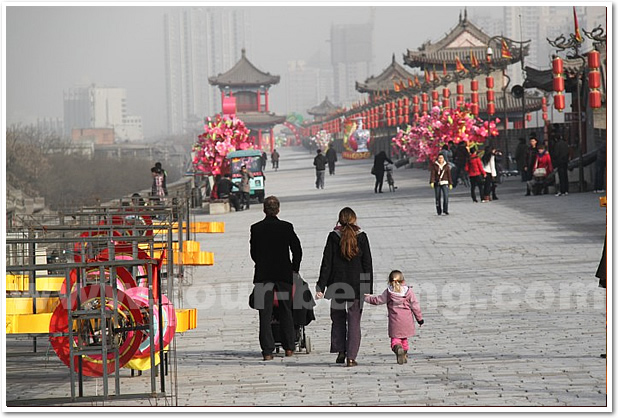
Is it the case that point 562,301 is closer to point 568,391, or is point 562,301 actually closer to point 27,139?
point 568,391

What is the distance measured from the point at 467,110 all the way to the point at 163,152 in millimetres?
95145

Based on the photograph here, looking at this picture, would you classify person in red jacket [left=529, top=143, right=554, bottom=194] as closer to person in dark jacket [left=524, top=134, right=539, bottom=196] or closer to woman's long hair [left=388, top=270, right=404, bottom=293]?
person in dark jacket [left=524, top=134, right=539, bottom=196]

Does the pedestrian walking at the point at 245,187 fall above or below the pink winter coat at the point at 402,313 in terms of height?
above

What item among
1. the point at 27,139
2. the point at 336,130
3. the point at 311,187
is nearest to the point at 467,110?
the point at 311,187

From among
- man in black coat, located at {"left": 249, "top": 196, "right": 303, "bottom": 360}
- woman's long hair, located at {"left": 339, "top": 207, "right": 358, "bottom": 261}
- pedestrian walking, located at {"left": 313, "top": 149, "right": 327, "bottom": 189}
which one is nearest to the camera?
woman's long hair, located at {"left": 339, "top": 207, "right": 358, "bottom": 261}

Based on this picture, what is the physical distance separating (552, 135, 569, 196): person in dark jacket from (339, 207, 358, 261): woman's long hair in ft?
52.0

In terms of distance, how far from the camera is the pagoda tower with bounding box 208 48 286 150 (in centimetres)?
9744

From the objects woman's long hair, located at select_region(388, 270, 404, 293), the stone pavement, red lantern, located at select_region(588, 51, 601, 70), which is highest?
red lantern, located at select_region(588, 51, 601, 70)

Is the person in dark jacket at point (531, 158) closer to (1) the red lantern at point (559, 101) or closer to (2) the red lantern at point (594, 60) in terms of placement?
(1) the red lantern at point (559, 101)

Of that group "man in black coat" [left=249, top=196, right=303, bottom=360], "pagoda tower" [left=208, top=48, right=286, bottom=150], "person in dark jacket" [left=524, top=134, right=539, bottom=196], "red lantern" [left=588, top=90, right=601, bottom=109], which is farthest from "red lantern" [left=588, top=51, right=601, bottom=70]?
"pagoda tower" [left=208, top=48, right=286, bottom=150]

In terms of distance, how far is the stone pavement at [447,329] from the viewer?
736 centimetres

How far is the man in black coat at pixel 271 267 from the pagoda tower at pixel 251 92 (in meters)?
88.0

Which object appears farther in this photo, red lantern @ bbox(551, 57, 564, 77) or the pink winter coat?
red lantern @ bbox(551, 57, 564, 77)

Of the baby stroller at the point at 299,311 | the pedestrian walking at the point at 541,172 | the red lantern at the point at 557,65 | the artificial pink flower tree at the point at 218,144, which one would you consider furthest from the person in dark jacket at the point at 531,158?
the baby stroller at the point at 299,311
